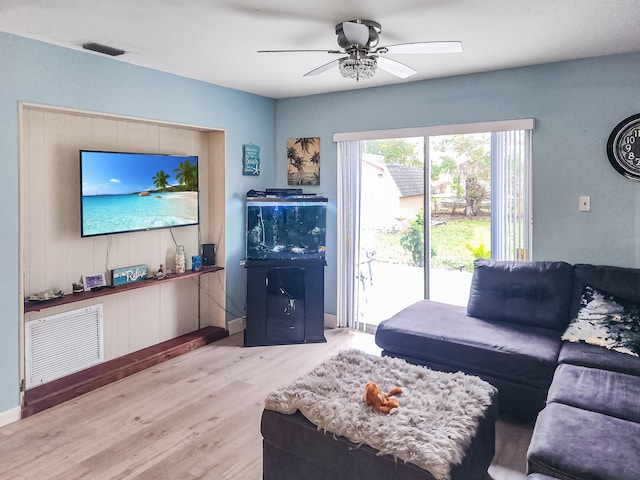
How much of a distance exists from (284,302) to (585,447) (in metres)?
2.85

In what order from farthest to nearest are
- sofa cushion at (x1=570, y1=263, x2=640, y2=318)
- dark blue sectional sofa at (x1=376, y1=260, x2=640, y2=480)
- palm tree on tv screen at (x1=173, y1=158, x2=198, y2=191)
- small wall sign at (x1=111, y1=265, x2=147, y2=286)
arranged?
palm tree on tv screen at (x1=173, y1=158, x2=198, y2=191) → small wall sign at (x1=111, y1=265, x2=147, y2=286) → sofa cushion at (x1=570, y1=263, x2=640, y2=318) → dark blue sectional sofa at (x1=376, y1=260, x2=640, y2=480)

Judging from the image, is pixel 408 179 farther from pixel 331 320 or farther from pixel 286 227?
pixel 331 320

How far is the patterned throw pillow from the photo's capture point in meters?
2.72

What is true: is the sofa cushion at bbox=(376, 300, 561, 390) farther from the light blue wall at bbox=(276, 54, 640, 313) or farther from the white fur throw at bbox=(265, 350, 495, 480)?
the light blue wall at bbox=(276, 54, 640, 313)

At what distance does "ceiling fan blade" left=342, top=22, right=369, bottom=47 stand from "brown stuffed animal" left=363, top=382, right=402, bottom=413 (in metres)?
1.81

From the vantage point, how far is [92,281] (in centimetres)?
342

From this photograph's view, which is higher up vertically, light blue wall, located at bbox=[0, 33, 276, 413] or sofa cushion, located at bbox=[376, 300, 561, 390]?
light blue wall, located at bbox=[0, 33, 276, 413]

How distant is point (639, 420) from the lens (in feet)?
6.51

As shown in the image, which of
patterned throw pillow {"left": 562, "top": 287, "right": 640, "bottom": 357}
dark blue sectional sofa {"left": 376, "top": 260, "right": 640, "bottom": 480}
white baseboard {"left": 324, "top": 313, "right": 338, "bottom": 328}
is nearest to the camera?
dark blue sectional sofa {"left": 376, "top": 260, "right": 640, "bottom": 480}

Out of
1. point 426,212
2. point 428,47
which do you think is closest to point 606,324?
point 426,212

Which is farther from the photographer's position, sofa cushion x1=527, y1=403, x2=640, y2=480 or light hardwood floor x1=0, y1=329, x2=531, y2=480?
light hardwood floor x1=0, y1=329, x2=531, y2=480

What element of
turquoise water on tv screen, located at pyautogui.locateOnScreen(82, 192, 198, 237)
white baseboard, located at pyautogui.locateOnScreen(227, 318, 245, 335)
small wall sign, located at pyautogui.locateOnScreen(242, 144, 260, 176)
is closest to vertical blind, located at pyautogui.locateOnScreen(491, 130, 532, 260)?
small wall sign, located at pyautogui.locateOnScreen(242, 144, 260, 176)

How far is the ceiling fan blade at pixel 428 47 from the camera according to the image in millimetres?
2383

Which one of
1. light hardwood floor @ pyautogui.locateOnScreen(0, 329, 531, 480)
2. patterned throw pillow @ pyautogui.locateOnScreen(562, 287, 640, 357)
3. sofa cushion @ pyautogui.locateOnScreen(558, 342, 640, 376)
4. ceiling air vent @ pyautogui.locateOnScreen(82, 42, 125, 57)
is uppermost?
ceiling air vent @ pyautogui.locateOnScreen(82, 42, 125, 57)
